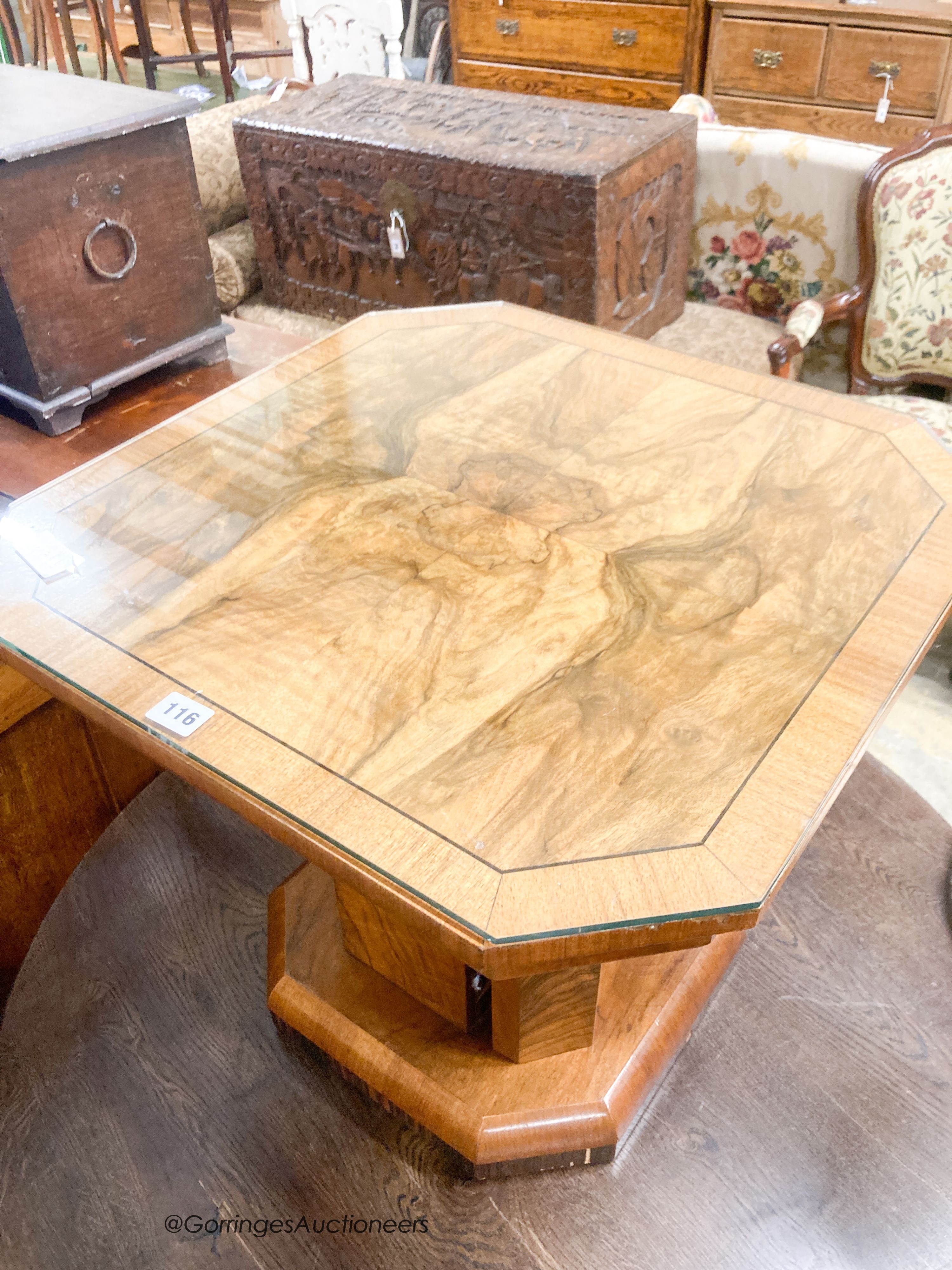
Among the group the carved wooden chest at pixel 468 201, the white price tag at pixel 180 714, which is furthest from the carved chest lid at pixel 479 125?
the white price tag at pixel 180 714

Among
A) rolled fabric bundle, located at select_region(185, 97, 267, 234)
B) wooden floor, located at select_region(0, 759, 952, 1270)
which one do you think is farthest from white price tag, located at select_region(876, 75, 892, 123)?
wooden floor, located at select_region(0, 759, 952, 1270)

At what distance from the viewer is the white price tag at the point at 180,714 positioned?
0.69m

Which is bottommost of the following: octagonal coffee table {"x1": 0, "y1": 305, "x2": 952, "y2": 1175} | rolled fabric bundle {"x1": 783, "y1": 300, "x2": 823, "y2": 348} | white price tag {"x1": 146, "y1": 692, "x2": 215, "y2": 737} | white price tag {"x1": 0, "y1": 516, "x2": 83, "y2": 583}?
rolled fabric bundle {"x1": 783, "y1": 300, "x2": 823, "y2": 348}

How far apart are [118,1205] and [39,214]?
1.01 meters

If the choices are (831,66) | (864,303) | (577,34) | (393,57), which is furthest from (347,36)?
(864,303)

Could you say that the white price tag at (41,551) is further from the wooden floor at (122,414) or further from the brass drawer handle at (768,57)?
the brass drawer handle at (768,57)

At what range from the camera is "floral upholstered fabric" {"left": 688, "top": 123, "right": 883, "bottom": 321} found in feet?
6.27

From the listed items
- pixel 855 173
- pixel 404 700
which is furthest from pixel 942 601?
pixel 855 173

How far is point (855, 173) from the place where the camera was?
1871 mm

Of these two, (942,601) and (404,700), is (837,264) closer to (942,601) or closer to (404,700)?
(942,601)

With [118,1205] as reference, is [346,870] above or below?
above

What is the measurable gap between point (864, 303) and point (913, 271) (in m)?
0.10

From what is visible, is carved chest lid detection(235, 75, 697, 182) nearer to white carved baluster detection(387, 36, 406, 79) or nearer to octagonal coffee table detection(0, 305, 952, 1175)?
octagonal coffee table detection(0, 305, 952, 1175)

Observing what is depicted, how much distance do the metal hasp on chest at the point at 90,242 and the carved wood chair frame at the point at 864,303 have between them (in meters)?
1.01
